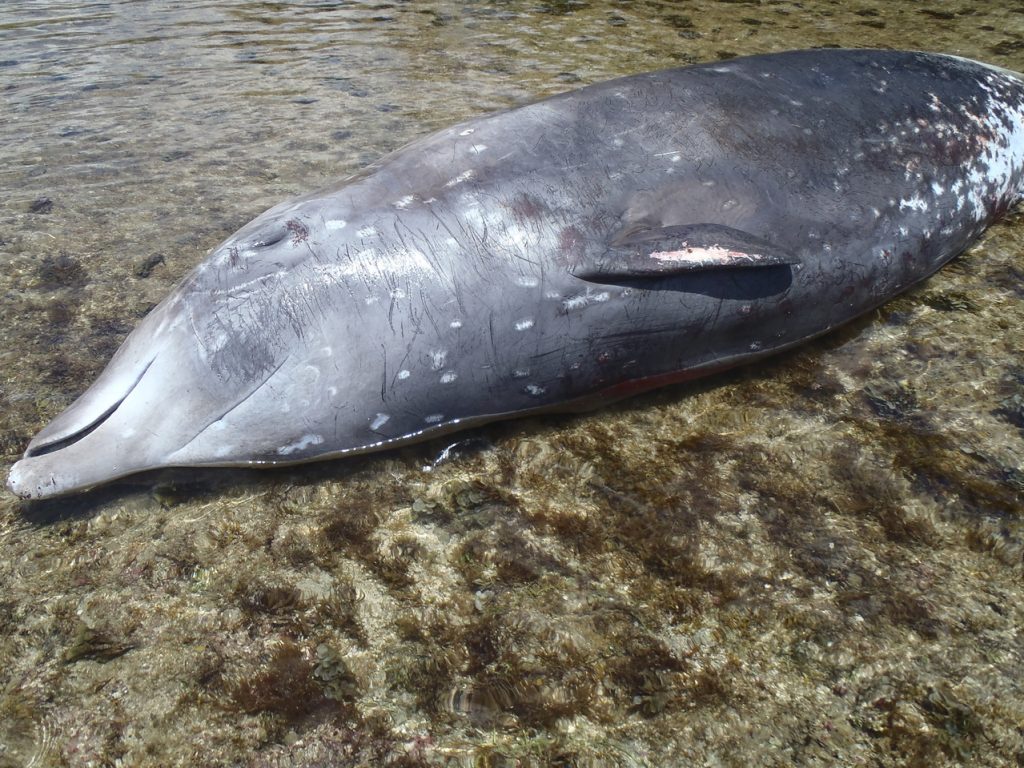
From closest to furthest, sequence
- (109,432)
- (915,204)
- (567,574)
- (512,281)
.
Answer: (567,574) < (109,432) < (512,281) < (915,204)

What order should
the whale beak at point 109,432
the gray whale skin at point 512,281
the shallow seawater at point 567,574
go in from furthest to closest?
the gray whale skin at point 512,281, the whale beak at point 109,432, the shallow seawater at point 567,574

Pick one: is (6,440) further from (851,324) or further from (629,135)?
(851,324)

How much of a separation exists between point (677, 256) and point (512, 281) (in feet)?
2.24

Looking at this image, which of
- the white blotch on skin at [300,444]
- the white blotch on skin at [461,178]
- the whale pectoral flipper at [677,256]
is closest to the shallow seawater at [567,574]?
the white blotch on skin at [300,444]

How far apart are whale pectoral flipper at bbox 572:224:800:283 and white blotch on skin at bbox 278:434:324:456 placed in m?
1.24

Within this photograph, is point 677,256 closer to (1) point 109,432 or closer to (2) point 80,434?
(1) point 109,432

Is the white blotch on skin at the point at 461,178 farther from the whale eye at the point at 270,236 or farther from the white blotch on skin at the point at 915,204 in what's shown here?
the white blotch on skin at the point at 915,204

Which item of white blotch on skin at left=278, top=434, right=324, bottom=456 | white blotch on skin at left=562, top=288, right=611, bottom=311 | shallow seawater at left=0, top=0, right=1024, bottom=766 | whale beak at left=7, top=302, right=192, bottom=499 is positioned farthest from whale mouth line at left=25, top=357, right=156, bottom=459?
white blotch on skin at left=562, top=288, right=611, bottom=311

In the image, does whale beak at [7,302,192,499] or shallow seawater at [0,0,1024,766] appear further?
whale beak at [7,302,192,499]

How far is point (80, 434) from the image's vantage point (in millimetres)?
3211

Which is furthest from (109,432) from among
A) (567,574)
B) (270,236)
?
(567,574)

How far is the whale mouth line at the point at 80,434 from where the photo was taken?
3178 mm

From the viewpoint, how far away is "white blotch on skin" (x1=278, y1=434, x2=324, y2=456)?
3.27m

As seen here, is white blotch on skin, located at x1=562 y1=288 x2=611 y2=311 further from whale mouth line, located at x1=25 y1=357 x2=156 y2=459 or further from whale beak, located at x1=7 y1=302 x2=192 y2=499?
whale mouth line, located at x1=25 y1=357 x2=156 y2=459
